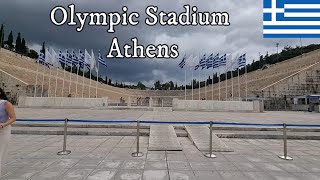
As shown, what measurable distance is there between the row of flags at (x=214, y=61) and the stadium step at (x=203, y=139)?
20.2 m

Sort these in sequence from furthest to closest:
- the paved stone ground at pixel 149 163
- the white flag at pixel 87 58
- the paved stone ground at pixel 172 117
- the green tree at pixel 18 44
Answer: the green tree at pixel 18 44 < the white flag at pixel 87 58 < the paved stone ground at pixel 172 117 < the paved stone ground at pixel 149 163

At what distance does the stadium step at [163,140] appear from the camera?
7277mm

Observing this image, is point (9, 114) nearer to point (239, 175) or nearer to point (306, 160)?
point (239, 175)

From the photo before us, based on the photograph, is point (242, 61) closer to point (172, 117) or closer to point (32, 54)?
point (172, 117)

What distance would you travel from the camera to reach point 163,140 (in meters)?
8.14

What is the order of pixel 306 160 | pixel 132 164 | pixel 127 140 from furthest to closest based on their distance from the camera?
1. pixel 127 140
2. pixel 306 160
3. pixel 132 164

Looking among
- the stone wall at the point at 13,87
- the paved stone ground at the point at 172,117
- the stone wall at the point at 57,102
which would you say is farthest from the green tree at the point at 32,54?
the paved stone ground at the point at 172,117

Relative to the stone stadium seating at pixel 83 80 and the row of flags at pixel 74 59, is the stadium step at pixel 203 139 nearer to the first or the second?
the row of flags at pixel 74 59

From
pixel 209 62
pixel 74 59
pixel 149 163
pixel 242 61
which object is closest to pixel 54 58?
pixel 74 59

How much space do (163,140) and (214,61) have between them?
23283 mm

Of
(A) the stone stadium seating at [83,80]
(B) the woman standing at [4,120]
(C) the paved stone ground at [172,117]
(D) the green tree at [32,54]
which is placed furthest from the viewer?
(D) the green tree at [32,54]

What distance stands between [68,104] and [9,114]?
2698 centimetres

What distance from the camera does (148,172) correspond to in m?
5.09

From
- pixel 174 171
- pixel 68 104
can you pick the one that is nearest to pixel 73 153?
pixel 174 171
